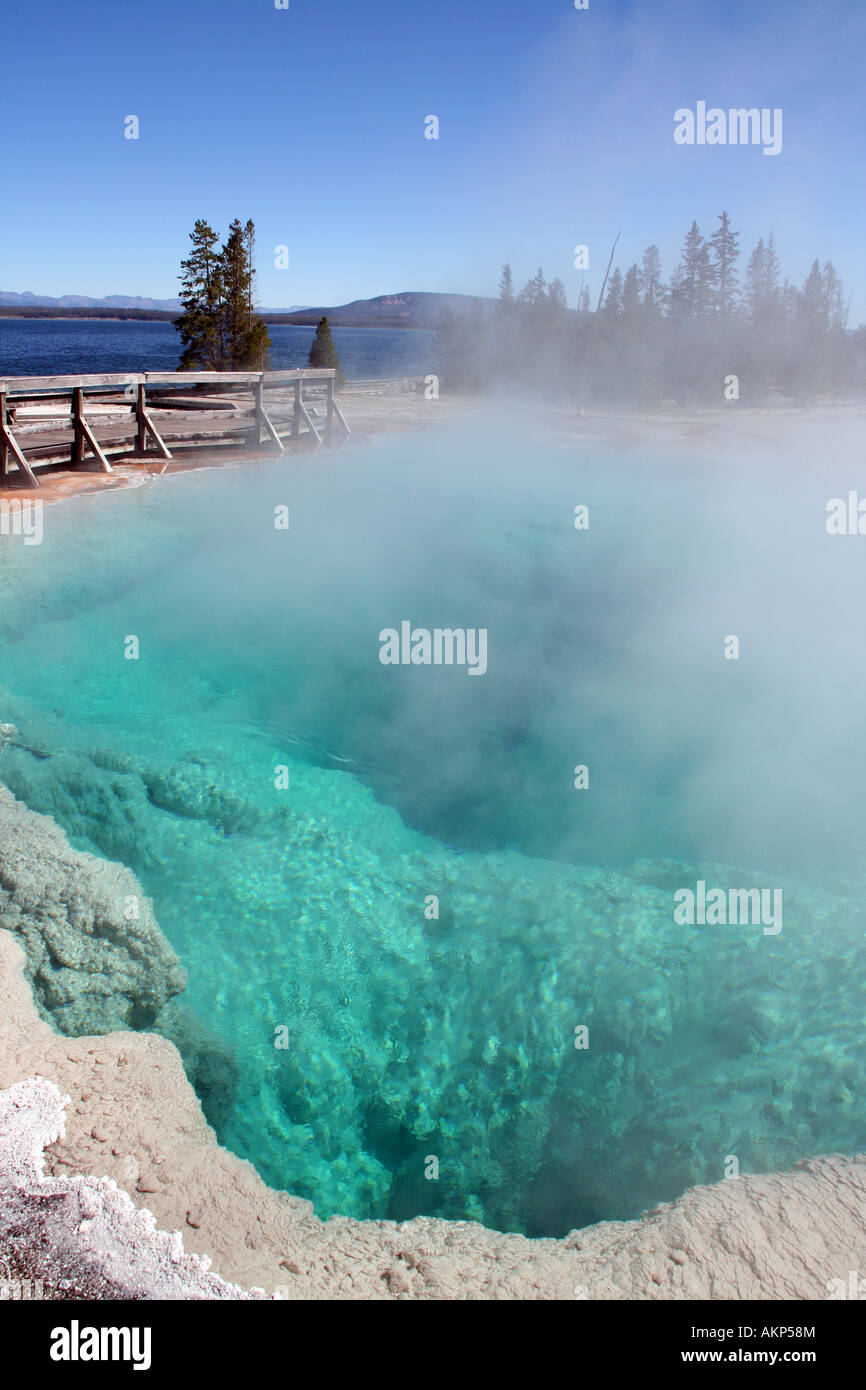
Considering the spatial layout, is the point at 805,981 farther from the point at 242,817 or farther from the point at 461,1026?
the point at 242,817

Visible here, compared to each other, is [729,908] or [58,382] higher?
[58,382]

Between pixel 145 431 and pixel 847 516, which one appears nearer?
pixel 145 431

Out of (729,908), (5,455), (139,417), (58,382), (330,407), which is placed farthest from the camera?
(330,407)

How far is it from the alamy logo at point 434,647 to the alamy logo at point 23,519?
4.26 m

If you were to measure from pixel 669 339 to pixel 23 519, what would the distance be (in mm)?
29578

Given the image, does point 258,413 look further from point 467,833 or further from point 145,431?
point 467,833

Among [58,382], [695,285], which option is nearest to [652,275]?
[695,285]

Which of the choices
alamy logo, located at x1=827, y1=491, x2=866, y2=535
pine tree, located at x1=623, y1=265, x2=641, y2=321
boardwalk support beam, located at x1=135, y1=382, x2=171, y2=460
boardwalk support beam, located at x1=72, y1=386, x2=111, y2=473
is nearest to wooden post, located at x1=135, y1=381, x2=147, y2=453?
boardwalk support beam, located at x1=135, y1=382, x2=171, y2=460

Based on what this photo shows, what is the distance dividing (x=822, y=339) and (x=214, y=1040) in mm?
38701

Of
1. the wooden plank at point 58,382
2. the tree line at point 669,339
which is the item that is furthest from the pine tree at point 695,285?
the wooden plank at point 58,382

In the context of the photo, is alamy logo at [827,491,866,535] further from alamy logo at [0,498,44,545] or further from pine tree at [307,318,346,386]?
pine tree at [307,318,346,386]
